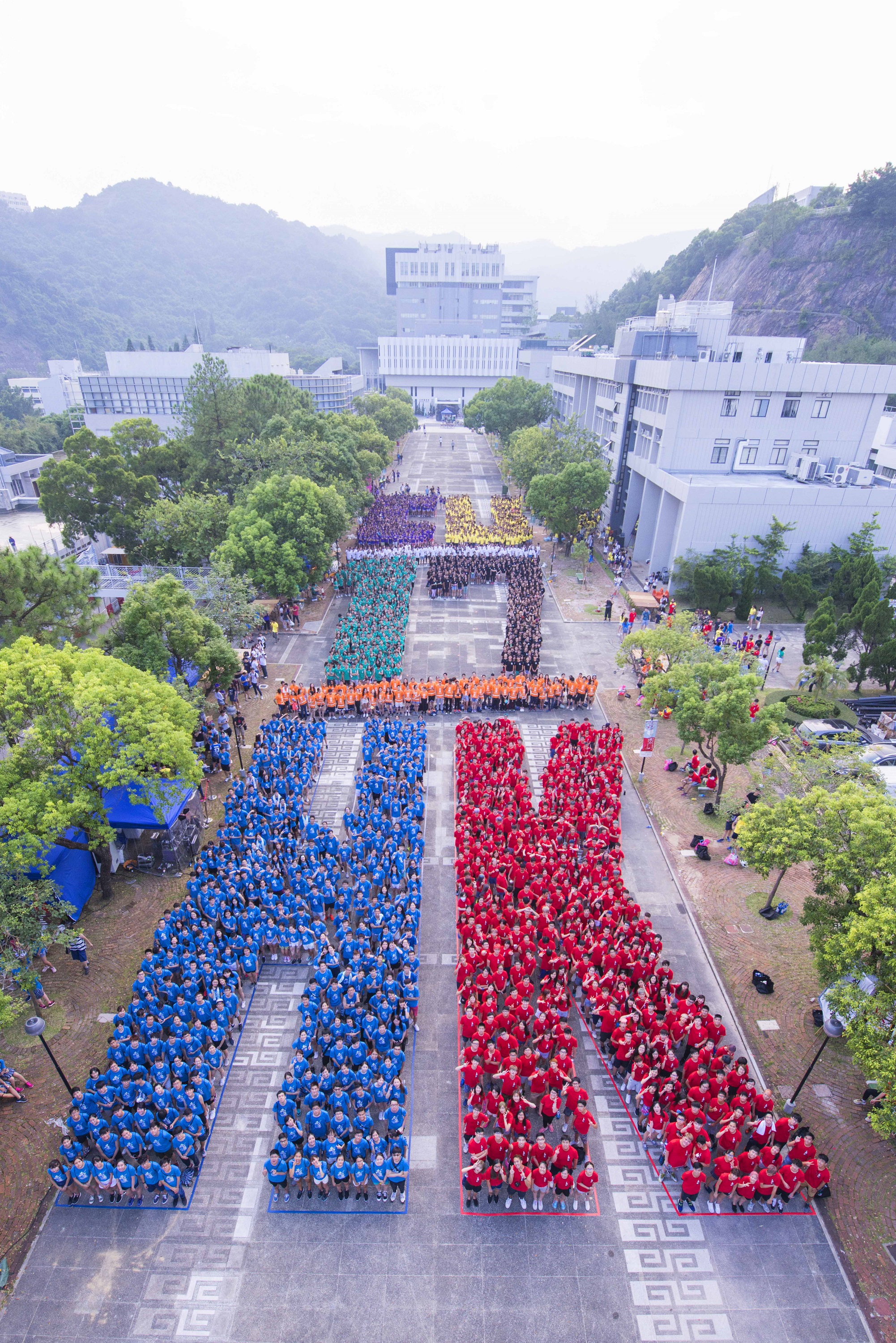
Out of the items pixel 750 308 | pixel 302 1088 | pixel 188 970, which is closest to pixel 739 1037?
pixel 302 1088

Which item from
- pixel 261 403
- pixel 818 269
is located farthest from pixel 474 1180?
pixel 818 269

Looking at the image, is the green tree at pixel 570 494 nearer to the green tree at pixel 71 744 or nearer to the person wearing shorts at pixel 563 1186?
the green tree at pixel 71 744

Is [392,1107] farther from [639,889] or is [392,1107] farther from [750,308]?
[750,308]

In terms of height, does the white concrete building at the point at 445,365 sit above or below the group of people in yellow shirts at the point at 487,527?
above

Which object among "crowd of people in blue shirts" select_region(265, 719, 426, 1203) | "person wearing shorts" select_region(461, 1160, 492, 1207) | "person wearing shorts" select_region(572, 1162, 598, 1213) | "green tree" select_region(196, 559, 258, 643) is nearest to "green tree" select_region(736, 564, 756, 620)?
"crowd of people in blue shirts" select_region(265, 719, 426, 1203)

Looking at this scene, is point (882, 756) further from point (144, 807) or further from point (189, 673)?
point (189, 673)

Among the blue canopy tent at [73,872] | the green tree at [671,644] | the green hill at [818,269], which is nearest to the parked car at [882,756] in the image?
Result: the green tree at [671,644]
